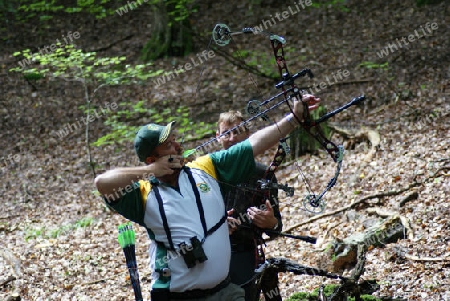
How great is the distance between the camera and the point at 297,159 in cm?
959

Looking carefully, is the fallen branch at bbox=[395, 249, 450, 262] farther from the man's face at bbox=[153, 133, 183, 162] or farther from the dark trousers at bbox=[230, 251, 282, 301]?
the man's face at bbox=[153, 133, 183, 162]

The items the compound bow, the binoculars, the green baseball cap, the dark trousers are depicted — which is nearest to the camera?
the binoculars

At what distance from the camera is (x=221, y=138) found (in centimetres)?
416

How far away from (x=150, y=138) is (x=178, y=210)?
42cm

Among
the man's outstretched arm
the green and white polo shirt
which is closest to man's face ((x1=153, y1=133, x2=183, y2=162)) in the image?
the green and white polo shirt

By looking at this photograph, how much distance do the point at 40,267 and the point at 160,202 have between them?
204 inches

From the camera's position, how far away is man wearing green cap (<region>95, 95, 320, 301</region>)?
311 centimetres

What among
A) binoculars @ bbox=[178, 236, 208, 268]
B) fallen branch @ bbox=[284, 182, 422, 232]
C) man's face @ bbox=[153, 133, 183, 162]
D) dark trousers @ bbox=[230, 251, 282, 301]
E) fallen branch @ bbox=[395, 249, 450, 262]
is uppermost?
man's face @ bbox=[153, 133, 183, 162]

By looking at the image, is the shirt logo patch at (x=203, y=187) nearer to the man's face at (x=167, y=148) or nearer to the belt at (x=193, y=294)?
the man's face at (x=167, y=148)

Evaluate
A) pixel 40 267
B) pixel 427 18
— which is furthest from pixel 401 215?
pixel 427 18

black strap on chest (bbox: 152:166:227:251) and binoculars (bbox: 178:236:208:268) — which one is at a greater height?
black strap on chest (bbox: 152:166:227:251)

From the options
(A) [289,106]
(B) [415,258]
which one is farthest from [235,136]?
(B) [415,258]

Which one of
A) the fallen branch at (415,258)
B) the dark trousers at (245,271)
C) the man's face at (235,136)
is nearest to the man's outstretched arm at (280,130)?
the man's face at (235,136)

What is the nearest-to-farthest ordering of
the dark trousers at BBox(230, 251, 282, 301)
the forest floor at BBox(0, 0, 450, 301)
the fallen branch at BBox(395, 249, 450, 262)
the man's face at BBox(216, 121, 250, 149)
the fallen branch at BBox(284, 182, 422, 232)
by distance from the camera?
the dark trousers at BBox(230, 251, 282, 301) < the man's face at BBox(216, 121, 250, 149) < the fallen branch at BBox(395, 249, 450, 262) < the forest floor at BBox(0, 0, 450, 301) < the fallen branch at BBox(284, 182, 422, 232)
